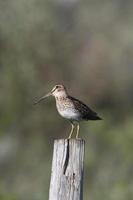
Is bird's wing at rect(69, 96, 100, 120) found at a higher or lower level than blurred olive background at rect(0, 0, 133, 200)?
lower

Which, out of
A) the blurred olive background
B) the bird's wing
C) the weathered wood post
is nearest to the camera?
the weathered wood post

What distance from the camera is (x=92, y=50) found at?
1496 inches

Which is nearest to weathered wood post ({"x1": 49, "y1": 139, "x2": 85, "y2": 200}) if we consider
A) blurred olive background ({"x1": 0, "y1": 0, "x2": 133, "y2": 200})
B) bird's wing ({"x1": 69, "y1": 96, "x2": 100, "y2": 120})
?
bird's wing ({"x1": 69, "y1": 96, "x2": 100, "y2": 120})

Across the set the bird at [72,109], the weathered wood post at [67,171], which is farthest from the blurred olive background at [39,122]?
the weathered wood post at [67,171]

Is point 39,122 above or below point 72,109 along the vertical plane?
above

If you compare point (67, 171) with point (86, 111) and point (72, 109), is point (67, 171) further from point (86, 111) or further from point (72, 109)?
point (72, 109)

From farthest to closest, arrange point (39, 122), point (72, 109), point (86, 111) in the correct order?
1. point (39, 122)
2. point (72, 109)
3. point (86, 111)

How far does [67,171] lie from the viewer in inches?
291

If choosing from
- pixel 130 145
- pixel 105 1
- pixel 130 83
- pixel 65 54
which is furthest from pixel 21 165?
pixel 105 1

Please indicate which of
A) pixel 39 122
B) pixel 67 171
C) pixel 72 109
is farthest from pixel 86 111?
pixel 39 122

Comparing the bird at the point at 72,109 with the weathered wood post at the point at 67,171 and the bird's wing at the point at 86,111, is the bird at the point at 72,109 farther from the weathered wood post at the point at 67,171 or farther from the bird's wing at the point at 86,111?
the weathered wood post at the point at 67,171

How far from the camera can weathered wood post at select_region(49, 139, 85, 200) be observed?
A: 7.32m

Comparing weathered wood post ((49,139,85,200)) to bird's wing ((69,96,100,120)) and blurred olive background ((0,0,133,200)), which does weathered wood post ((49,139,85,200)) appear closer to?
bird's wing ((69,96,100,120))

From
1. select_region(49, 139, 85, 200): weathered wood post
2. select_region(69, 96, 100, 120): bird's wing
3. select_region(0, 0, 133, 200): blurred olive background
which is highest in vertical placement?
select_region(0, 0, 133, 200): blurred olive background
